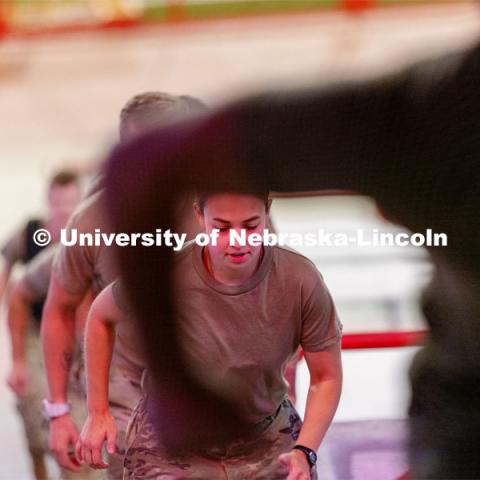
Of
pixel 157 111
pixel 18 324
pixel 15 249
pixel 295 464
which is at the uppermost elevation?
pixel 157 111

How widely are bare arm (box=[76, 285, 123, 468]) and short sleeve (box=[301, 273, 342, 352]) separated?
26 cm

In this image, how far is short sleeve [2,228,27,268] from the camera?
4.01 ft

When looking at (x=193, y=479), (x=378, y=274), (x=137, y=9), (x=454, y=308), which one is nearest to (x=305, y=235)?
(x=378, y=274)

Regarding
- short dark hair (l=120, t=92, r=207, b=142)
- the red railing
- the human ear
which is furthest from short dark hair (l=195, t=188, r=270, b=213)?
the red railing

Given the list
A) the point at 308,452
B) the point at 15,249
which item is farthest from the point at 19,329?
the point at 308,452

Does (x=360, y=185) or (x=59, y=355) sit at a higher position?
(x=360, y=185)

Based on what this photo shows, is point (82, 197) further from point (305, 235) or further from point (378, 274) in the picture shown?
point (378, 274)

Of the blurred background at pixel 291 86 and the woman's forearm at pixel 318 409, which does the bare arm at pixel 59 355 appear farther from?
A: the woman's forearm at pixel 318 409

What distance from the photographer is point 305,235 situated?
1184mm

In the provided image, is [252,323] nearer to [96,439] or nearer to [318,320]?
[318,320]

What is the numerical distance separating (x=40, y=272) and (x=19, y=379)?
0.51ft

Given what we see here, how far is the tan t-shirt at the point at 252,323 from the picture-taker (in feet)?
3.78

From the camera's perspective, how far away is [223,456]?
1.18 meters

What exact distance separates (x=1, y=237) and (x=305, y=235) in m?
0.44
